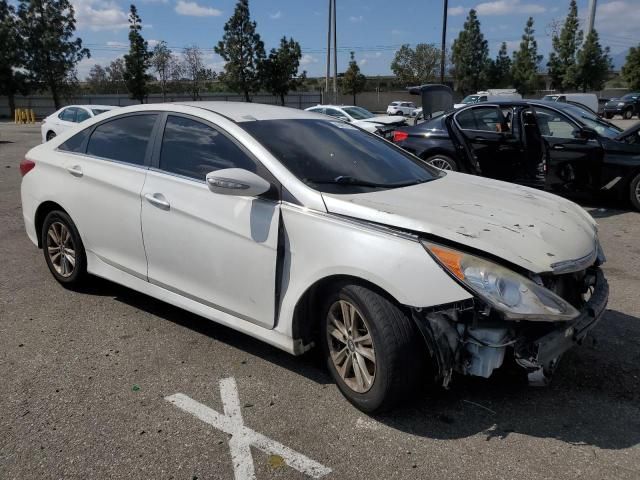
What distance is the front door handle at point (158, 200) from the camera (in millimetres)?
3657

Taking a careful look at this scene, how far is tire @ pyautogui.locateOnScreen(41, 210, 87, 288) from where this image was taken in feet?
14.8

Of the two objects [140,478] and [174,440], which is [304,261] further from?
[140,478]

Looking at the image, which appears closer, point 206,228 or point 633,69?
point 206,228

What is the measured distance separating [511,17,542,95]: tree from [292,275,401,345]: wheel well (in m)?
61.9

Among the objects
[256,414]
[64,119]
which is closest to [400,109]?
[64,119]

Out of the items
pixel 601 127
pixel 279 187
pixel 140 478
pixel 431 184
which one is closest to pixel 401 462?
pixel 140 478

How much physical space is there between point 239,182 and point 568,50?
57.6 meters

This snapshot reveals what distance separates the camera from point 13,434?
112 inches

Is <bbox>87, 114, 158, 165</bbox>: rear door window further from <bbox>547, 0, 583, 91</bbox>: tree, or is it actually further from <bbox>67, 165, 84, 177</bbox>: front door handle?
<bbox>547, 0, 583, 91</bbox>: tree

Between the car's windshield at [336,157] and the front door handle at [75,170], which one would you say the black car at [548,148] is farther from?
the front door handle at [75,170]

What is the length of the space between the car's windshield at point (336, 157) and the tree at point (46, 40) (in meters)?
59.1

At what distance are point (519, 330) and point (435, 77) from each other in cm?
7602

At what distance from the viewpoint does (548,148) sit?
26.0ft

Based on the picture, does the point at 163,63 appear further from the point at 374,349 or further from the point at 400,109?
the point at 374,349
